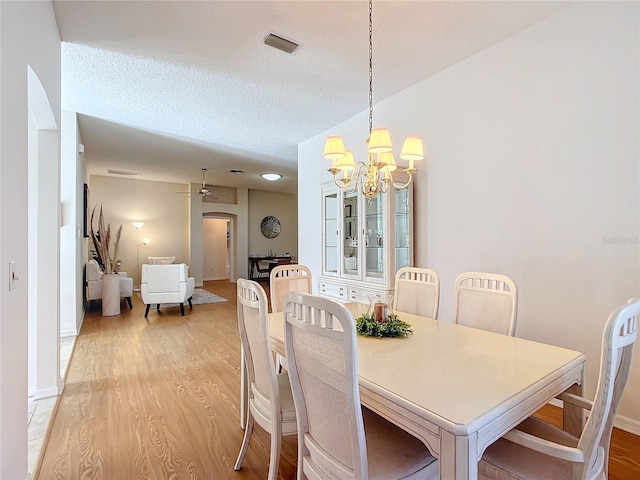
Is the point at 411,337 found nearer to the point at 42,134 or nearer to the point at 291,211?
the point at 42,134

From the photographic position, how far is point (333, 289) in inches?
157

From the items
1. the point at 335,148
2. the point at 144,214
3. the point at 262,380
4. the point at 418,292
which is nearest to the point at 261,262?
the point at 144,214

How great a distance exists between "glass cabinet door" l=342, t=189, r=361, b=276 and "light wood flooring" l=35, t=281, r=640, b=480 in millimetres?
1546

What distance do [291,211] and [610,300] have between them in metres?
9.37

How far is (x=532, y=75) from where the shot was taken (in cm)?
245

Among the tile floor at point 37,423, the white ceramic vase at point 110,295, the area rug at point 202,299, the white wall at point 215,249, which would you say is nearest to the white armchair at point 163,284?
the white ceramic vase at point 110,295

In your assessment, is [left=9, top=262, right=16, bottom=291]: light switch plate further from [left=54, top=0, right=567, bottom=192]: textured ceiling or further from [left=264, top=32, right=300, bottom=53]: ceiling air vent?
[left=264, top=32, right=300, bottom=53]: ceiling air vent

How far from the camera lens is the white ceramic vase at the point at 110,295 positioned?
17.9ft

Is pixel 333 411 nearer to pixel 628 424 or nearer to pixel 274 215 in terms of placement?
pixel 628 424

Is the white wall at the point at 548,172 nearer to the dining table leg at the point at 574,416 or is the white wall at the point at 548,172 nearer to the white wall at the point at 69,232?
the dining table leg at the point at 574,416

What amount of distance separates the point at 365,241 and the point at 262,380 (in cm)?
214

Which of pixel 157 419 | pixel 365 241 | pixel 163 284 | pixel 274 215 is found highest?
pixel 274 215

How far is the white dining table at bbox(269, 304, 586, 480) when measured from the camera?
3.13ft

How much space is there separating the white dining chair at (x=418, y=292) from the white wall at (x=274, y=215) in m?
7.91
